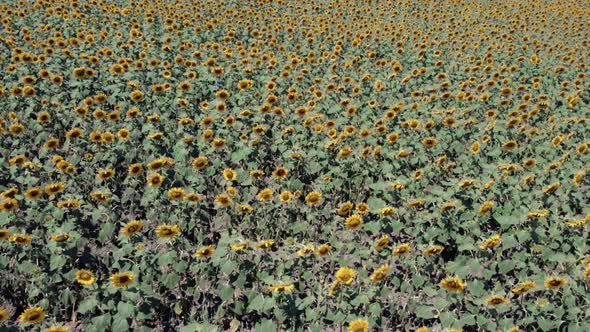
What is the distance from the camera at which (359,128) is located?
782 centimetres

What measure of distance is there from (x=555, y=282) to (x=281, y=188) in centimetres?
350

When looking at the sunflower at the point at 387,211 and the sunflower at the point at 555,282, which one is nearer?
the sunflower at the point at 555,282

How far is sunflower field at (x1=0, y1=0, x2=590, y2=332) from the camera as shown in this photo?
442 cm

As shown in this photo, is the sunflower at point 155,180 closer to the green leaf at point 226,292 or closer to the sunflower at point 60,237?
the sunflower at point 60,237

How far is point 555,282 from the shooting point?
417 cm

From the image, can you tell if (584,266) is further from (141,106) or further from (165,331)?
(141,106)

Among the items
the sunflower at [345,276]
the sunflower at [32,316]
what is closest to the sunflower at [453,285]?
the sunflower at [345,276]

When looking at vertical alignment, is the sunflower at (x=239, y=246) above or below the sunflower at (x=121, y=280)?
above

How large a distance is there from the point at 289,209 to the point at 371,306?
1.97 metres

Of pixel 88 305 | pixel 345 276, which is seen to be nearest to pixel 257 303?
pixel 345 276

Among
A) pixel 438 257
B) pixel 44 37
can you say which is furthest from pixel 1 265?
pixel 44 37

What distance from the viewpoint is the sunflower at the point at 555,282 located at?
13.6ft

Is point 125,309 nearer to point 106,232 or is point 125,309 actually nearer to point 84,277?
point 84,277

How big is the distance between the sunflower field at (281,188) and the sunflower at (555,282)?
2 centimetres
